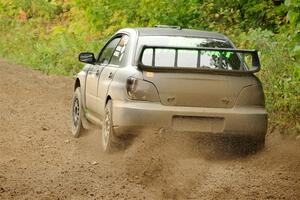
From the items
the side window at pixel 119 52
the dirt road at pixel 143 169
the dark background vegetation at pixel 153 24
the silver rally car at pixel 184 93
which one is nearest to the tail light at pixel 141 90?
the silver rally car at pixel 184 93

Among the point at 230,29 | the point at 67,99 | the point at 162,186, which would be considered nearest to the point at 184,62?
the point at 162,186

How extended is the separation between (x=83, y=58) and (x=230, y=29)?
7.50 metres

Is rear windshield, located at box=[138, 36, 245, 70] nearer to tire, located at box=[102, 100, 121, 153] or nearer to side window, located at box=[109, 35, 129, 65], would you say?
side window, located at box=[109, 35, 129, 65]

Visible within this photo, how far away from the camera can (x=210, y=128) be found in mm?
7945

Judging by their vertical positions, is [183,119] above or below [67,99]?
above

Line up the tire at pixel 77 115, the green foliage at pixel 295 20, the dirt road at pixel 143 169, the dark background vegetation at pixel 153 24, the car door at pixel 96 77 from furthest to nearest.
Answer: the dark background vegetation at pixel 153 24 < the tire at pixel 77 115 < the car door at pixel 96 77 < the green foliage at pixel 295 20 < the dirt road at pixel 143 169

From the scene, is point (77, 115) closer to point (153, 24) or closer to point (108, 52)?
point (108, 52)

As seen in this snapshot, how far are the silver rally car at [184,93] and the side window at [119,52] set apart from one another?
0.84 ft

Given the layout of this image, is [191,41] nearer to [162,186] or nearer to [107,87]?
[107,87]

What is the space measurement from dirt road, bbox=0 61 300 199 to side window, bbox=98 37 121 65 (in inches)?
41.9

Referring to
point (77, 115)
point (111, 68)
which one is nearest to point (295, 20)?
point (111, 68)

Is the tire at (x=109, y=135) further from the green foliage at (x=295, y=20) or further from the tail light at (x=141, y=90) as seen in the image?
the green foliage at (x=295, y=20)

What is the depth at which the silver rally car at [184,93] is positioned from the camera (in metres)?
7.89

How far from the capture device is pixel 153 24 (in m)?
17.8
